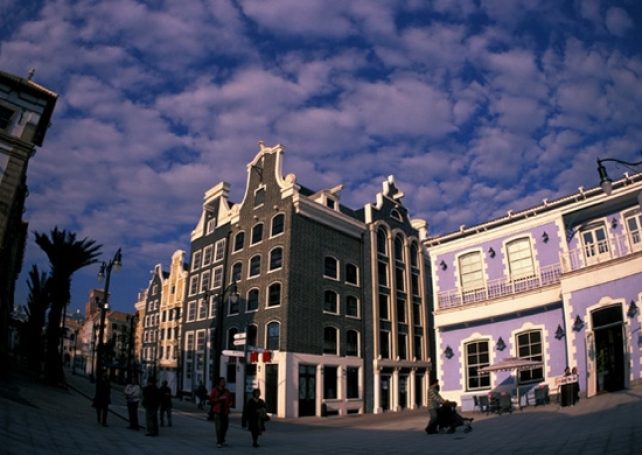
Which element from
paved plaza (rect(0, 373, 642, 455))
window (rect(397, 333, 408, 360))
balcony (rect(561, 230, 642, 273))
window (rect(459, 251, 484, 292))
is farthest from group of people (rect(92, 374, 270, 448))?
window (rect(397, 333, 408, 360))

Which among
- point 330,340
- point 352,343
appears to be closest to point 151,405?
point 330,340

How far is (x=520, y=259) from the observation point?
21.4 meters

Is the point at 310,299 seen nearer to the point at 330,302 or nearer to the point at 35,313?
the point at 330,302

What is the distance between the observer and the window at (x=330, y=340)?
111ft

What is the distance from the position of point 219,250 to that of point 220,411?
101 ft

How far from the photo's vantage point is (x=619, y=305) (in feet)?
54.2

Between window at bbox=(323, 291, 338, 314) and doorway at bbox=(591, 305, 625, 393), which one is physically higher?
window at bbox=(323, 291, 338, 314)

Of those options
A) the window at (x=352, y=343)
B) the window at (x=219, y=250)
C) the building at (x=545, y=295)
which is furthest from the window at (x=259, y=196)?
the building at (x=545, y=295)

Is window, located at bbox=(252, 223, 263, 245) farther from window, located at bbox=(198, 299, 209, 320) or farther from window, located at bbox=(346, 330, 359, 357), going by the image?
window, located at bbox=(346, 330, 359, 357)

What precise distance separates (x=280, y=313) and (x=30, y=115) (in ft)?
63.0

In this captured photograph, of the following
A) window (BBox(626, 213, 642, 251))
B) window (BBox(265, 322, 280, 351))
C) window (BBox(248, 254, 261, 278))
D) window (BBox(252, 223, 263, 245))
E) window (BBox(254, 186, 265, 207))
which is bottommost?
window (BBox(265, 322, 280, 351))

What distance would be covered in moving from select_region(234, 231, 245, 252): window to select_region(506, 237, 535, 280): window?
2282cm

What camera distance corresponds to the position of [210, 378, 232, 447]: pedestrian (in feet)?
39.2

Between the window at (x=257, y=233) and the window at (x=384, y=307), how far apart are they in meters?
11.1
